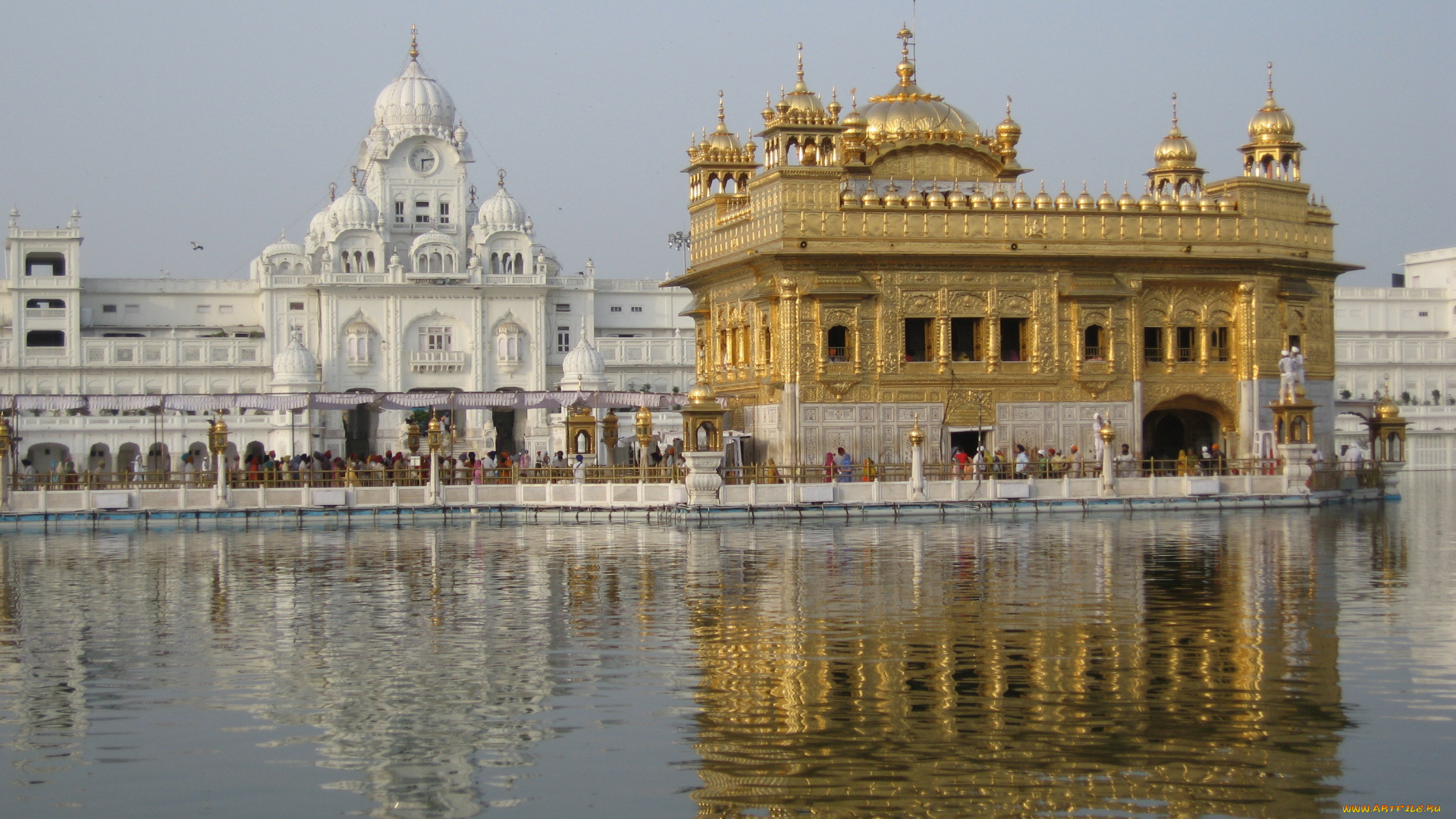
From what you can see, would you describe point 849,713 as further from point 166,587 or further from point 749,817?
point 166,587

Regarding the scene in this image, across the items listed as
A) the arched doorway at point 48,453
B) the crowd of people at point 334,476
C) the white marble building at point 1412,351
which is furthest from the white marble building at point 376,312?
the crowd of people at point 334,476

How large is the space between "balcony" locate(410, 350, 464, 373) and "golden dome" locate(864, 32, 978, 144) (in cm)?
3666

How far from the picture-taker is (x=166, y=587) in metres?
18.1

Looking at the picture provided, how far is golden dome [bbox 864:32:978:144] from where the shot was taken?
35.1 meters

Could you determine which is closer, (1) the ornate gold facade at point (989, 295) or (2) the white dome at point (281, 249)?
(1) the ornate gold facade at point (989, 295)

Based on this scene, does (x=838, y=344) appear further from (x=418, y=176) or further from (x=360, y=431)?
(x=418, y=176)

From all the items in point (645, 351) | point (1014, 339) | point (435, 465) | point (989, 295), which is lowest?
point (435, 465)

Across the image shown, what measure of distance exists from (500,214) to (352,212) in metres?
6.18

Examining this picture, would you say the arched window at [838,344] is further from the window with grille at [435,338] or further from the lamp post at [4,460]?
the window with grille at [435,338]

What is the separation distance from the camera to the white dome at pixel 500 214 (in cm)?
7281

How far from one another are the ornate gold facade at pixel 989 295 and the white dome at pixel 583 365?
24.3 metres

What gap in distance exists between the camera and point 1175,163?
38031mm

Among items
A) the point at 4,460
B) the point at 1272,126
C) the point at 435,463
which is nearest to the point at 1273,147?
the point at 1272,126

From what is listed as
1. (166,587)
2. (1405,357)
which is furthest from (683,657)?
(1405,357)
